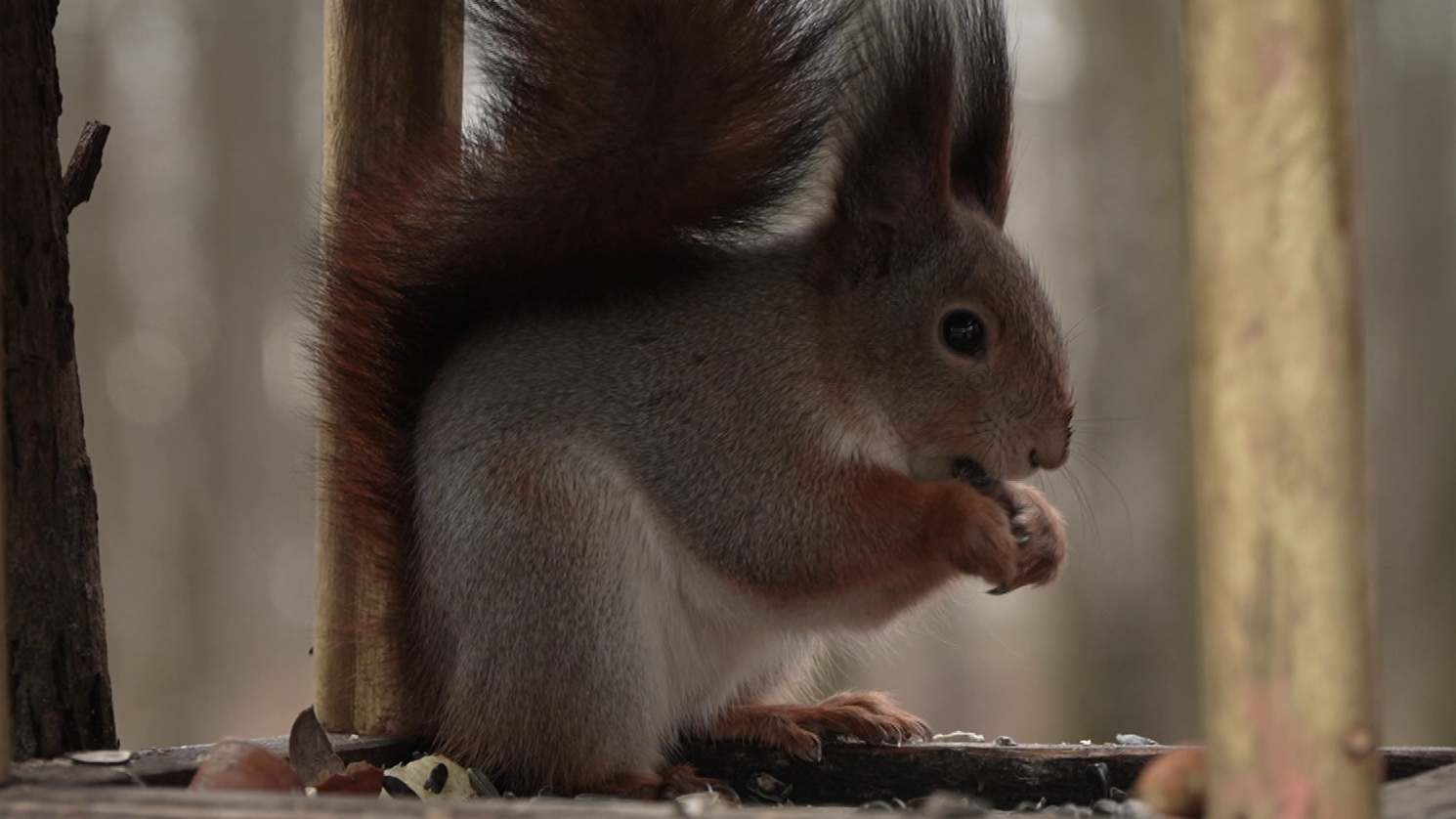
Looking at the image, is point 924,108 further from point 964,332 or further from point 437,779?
point 437,779

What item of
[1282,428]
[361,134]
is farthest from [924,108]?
[1282,428]

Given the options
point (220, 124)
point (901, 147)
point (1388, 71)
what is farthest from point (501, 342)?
point (220, 124)

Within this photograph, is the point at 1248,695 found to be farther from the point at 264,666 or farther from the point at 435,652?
the point at 264,666

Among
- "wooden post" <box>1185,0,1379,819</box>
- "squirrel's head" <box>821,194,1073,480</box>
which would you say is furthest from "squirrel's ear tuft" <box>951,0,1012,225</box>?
"wooden post" <box>1185,0,1379,819</box>

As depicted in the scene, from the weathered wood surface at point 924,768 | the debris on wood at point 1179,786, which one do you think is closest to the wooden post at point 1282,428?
the debris on wood at point 1179,786

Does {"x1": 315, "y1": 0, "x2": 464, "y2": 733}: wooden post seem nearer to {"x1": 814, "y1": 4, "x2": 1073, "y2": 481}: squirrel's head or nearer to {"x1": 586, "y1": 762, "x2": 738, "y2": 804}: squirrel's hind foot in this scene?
{"x1": 586, "y1": 762, "x2": 738, "y2": 804}: squirrel's hind foot

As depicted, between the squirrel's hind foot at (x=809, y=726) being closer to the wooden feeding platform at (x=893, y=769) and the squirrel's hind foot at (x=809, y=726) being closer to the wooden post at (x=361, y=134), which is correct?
the wooden feeding platform at (x=893, y=769)
